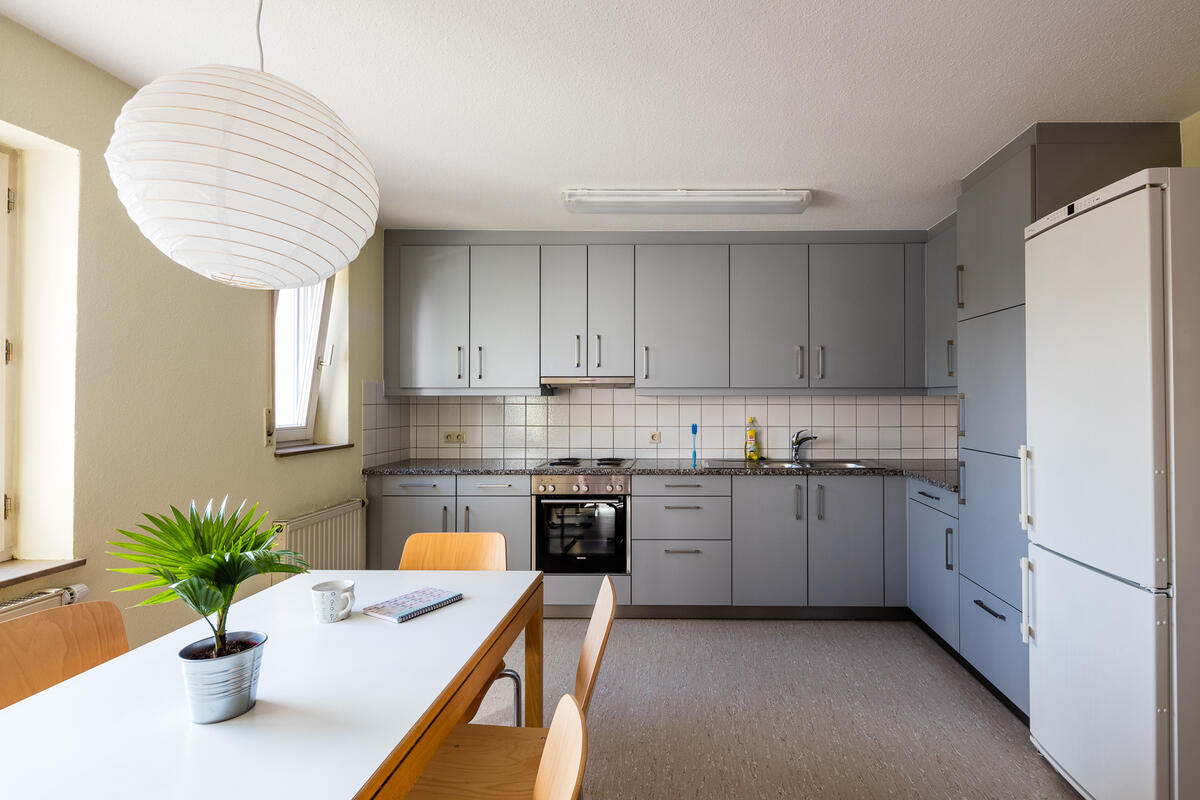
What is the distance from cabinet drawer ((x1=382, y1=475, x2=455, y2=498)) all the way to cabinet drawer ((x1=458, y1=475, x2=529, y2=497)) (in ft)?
0.25

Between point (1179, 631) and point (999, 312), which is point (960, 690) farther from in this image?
point (999, 312)

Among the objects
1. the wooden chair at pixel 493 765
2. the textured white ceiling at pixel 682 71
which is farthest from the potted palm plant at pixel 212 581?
the textured white ceiling at pixel 682 71

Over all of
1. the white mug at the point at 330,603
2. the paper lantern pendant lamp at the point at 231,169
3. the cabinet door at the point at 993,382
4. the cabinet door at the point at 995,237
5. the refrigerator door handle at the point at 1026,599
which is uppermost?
the cabinet door at the point at 995,237

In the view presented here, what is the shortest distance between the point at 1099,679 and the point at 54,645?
2.78 meters

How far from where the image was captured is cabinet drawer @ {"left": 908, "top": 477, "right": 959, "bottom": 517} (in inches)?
119

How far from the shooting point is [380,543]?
379 centimetres

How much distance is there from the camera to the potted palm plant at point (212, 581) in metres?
1.07

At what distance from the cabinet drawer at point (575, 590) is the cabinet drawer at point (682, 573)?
0.08 meters

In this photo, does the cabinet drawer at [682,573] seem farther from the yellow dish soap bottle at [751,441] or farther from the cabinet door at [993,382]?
the cabinet door at [993,382]

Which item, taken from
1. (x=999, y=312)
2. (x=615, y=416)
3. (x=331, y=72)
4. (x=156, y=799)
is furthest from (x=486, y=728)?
(x=615, y=416)

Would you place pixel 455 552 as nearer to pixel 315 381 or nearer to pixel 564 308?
pixel 315 381

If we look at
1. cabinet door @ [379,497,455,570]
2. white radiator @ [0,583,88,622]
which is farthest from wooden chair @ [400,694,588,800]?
cabinet door @ [379,497,455,570]

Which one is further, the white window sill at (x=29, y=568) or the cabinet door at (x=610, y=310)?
the cabinet door at (x=610, y=310)

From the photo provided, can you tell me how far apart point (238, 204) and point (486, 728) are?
4.41 ft
